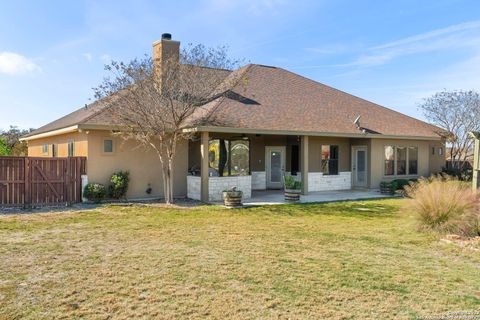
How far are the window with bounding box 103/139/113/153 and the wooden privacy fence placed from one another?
0.80 meters

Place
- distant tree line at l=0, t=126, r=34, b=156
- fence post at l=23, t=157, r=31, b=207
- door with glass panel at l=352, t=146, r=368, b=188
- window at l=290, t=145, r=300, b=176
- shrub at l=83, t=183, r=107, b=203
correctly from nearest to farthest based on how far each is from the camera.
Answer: fence post at l=23, t=157, r=31, b=207 < shrub at l=83, t=183, r=107, b=203 < window at l=290, t=145, r=300, b=176 < door with glass panel at l=352, t=146, r=368, b=188 < distant tree line at l=0, t=126, r=34, b=156

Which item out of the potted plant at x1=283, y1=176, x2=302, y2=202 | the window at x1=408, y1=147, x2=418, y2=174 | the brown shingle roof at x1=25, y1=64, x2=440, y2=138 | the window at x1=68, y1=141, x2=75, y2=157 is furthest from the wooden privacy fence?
the window at x1=408, y1=147, x2=418, y2=174

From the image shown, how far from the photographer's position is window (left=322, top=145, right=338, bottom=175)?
18.2 meters

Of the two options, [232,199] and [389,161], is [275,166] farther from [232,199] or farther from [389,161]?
[232,199]

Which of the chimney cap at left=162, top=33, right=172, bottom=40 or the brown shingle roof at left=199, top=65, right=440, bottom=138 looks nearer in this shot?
the brown shingle roof at left=199, top=65, right=440, bottom=138

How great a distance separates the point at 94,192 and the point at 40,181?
1761 mm

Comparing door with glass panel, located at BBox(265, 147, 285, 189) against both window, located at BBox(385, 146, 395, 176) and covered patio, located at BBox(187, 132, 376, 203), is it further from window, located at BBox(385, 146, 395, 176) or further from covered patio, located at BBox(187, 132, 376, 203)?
window, located at BBox(385, 146, 395, 176)

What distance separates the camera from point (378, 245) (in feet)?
24.7

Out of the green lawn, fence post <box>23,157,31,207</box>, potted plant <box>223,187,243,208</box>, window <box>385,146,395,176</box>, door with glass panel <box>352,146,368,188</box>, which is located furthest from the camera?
window <box>385,146,395,176</box>

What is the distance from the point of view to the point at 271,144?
18438 mm

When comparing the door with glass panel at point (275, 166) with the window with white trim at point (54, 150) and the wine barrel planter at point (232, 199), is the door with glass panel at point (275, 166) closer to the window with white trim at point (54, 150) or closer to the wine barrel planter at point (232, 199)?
the wine barrel planter at point (232, 199)

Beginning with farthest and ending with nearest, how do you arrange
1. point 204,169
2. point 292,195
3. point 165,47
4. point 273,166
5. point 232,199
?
point 273,166
point 165,47
point 292,195
point 204,169
point 232,199

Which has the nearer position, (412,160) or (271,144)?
(271,144)

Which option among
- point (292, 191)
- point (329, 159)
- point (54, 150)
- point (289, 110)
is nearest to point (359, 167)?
point (329, 159)
